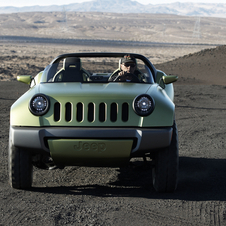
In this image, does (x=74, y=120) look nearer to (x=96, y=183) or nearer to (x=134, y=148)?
(x=134, y=148)

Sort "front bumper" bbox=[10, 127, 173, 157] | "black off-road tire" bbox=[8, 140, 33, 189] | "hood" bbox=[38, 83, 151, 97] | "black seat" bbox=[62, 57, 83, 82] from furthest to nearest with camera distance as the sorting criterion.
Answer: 1. "black seat" bbox=[62, 57, 83, 82]
2. "black off-road tire" bbox=[8, 140, 33, 189]
3. "hood" bbox=[38, 83, 151, 97]
4. "front bumper" bbox=[10, 127, 173, 157]

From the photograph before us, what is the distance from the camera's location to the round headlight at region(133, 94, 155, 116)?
3.81 meters

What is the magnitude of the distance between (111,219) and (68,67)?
2.39 metres

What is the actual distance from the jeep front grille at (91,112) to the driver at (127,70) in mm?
1315

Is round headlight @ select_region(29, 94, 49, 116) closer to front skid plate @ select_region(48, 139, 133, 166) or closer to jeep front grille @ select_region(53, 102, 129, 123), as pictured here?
jeep front grille @ select_region(53, 102, 129, 123)

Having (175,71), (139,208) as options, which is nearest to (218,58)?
(175,71)

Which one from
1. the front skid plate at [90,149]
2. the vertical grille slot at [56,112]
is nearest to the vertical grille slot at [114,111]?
the front skid plate at [90,149]

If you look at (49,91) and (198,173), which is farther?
(198,173)

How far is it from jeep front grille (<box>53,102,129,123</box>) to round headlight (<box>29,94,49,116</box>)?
10cm

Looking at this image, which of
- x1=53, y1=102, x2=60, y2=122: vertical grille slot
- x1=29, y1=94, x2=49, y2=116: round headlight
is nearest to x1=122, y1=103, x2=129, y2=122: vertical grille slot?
x1=53, y1=102, x2=60, y2=122: vertical grille slot

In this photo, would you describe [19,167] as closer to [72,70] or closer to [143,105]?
[143,105]

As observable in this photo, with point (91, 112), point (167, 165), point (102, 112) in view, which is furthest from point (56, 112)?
point (167, 165)

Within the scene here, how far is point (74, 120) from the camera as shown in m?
3.78

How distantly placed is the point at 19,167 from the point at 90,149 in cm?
89
